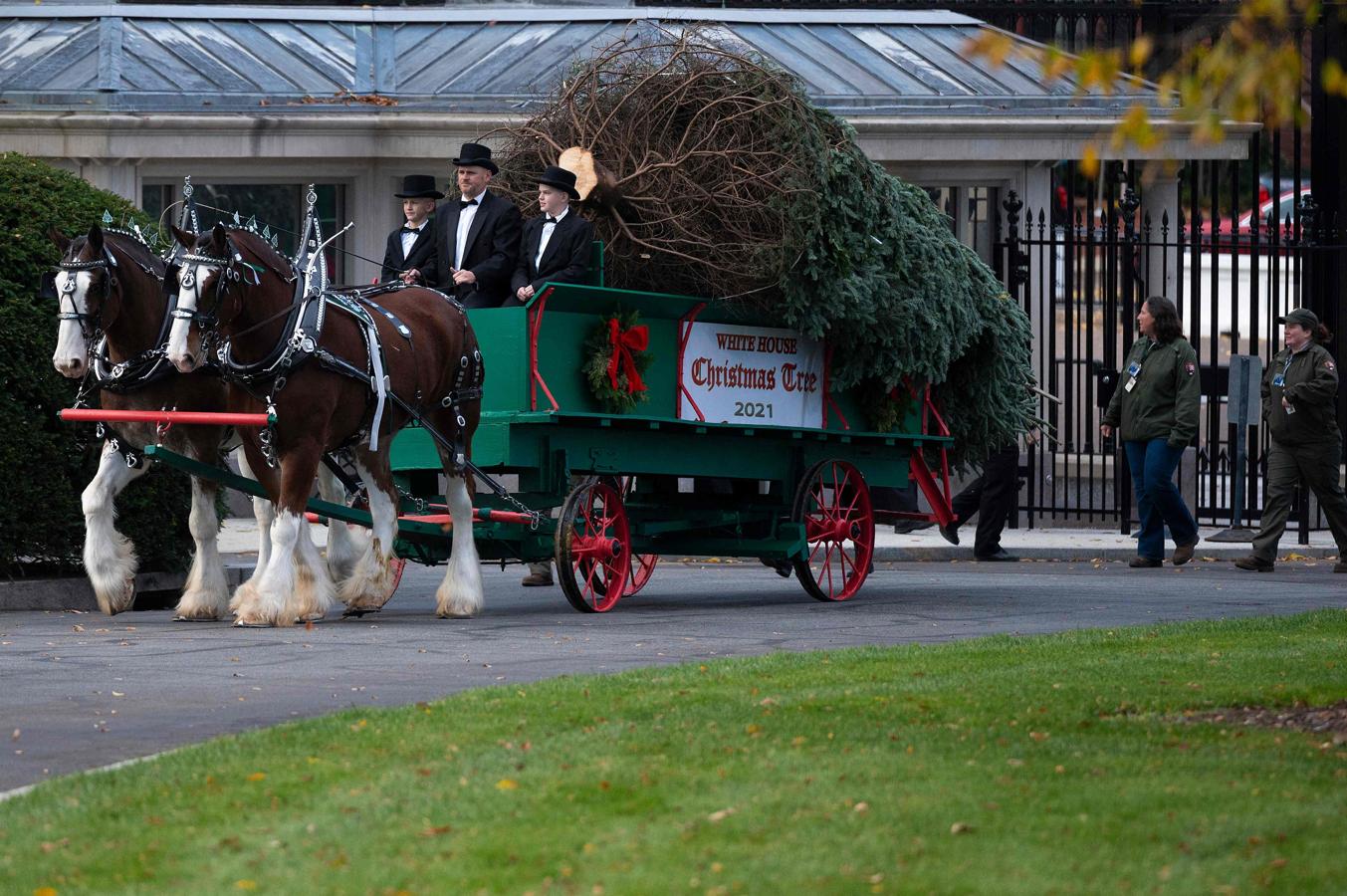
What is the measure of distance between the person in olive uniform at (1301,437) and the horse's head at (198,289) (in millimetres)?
8897

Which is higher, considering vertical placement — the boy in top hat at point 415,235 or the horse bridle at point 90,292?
the boy in top hat at point 415,235

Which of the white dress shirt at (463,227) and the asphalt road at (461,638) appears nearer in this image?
the asphalt road at (461,638)

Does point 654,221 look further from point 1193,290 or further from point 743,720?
point 1193,290

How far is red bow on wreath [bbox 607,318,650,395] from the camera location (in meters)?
12.2

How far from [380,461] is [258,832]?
243 inches

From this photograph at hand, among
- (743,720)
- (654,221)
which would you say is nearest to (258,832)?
(743,720)

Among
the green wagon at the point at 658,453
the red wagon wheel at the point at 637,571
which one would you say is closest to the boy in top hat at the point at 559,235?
the green wagon at the point at 658,453

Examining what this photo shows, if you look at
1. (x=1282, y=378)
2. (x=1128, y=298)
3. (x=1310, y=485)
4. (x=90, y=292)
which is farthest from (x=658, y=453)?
(x=1128, y=298)

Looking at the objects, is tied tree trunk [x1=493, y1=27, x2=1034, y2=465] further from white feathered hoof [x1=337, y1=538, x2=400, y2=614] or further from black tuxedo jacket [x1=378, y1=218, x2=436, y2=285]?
white feathered hoof [x1=337, y1=538, x2=400, y2=614]

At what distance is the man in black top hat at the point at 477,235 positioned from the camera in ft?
41.9

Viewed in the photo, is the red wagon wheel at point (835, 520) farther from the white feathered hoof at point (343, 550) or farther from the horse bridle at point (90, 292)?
the horse bridle at point (90, 292)

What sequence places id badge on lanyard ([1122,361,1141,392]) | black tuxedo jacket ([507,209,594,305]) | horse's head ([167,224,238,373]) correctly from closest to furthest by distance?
horse's head ([167,224,238,373])
black tuxedo jacket ([507,209,594,305])
id badge on lanyard ([1122,361,1141,392])

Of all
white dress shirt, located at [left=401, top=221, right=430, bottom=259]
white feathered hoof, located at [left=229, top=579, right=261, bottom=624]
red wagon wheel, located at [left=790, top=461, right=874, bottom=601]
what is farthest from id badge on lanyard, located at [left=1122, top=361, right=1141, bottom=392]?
white feathered hoof, located at [left=229, top=579, right=261, bottom=624]

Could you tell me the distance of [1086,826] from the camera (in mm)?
5688
